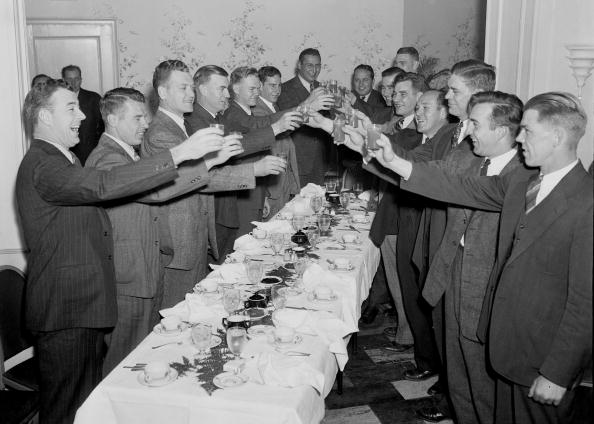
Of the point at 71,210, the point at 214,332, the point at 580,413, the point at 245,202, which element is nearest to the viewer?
the point at 580,413

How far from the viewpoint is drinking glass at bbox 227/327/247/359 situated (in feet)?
7.00

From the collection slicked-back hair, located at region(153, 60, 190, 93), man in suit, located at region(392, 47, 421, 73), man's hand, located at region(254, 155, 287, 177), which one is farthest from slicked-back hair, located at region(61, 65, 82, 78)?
man's hand, located at region(254, 155, 287, 177)

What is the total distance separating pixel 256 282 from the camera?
289cm

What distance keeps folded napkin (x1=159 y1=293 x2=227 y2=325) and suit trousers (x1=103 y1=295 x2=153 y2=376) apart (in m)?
0.61

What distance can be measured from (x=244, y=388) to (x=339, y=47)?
6.44 m

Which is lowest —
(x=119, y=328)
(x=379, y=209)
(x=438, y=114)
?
(x=119, y=328)

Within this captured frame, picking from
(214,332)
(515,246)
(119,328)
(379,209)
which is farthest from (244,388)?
(379,209)

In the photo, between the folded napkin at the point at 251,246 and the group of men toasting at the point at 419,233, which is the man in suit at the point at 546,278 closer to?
the group of men toasting at the point at 419,233

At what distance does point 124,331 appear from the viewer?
3.09 meters

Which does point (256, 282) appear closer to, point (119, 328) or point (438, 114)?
point (119, 328)

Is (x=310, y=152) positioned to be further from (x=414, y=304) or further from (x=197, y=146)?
(x=197, y=146)

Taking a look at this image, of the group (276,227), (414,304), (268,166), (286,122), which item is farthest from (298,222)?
(414,304)

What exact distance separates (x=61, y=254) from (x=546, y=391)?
6.66 ft

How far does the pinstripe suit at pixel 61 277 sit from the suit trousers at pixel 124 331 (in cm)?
39
